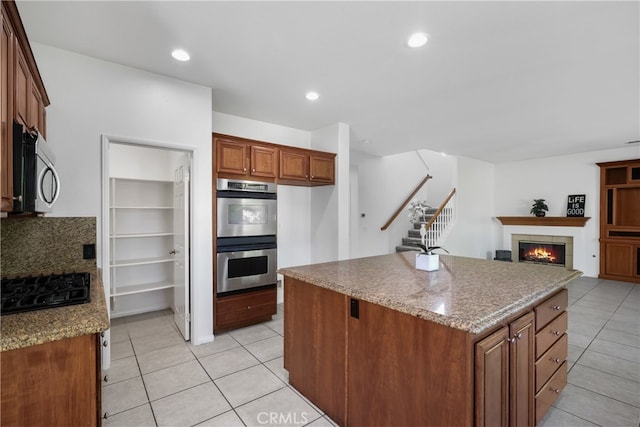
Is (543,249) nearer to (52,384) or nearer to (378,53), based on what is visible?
(378,53)

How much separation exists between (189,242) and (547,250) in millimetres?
7703

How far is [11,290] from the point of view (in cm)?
161

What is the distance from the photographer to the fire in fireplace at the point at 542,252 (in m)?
6.71

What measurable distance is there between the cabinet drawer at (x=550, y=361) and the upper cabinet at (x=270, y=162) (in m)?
2.92

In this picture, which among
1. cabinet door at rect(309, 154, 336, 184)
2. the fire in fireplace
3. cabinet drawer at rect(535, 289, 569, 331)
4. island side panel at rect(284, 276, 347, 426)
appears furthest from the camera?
the fire in fireplace

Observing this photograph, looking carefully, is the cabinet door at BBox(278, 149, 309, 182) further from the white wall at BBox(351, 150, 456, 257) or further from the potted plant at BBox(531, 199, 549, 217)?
the potted plant at BBox(531, 199, 549, 217)

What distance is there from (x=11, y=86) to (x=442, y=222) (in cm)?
649

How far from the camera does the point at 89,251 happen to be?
2.45m

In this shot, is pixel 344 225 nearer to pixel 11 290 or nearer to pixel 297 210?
pixel 297 210

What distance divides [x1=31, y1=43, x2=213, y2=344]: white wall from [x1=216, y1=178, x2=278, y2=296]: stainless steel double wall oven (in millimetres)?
172

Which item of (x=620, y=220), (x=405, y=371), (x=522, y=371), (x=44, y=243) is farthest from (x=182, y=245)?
(x=620, y=220)

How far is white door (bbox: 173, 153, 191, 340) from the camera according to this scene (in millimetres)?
3084

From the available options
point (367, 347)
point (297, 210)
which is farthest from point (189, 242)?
point (367, 347)

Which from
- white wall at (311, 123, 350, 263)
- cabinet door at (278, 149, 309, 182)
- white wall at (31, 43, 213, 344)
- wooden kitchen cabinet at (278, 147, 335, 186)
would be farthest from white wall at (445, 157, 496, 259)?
white wall at (31, 43, 213, 344)
